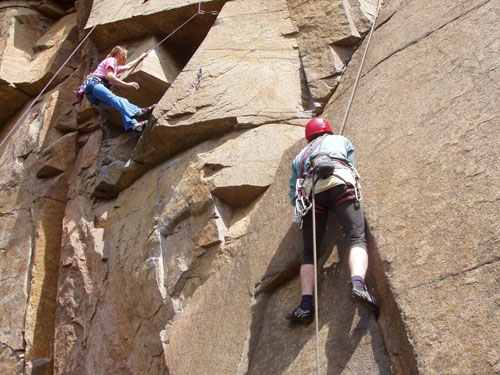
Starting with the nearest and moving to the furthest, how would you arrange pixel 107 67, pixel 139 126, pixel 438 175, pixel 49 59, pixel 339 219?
1. pixel 438 175
2. pixel 339 219
3. pixel 139 126
4. pixel 107 67
5. pixel 49 59

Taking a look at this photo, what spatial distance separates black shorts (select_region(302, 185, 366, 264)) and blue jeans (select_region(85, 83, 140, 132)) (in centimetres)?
400

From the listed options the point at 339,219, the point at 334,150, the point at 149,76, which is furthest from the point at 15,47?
the point at 339,219

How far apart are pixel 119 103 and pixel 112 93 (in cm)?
24

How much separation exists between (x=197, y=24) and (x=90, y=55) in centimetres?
221

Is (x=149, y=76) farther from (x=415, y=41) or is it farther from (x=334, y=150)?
(x=334, y=150)

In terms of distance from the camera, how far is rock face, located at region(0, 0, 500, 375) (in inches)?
167

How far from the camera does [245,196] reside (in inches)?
266

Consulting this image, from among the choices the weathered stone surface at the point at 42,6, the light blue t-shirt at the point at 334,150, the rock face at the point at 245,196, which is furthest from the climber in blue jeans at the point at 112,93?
the weathered stone surface at the point at 42,6

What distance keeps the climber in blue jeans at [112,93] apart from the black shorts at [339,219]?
3.87 m

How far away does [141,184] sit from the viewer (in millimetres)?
8109

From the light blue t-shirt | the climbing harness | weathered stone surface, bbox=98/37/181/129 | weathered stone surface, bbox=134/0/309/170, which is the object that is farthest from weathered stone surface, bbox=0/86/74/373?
the light blue t-shirt

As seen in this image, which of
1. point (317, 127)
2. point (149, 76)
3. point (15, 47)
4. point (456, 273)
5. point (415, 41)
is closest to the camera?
point (456, 273)

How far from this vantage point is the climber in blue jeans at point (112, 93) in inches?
325

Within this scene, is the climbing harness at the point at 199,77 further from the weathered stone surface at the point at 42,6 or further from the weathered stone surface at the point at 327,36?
the weathered stone surface at the point at 42,6
